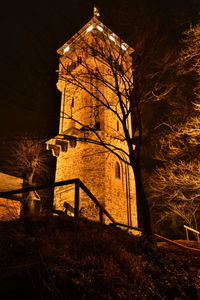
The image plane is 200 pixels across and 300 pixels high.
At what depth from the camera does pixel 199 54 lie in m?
9.51

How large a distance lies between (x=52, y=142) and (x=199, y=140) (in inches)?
524

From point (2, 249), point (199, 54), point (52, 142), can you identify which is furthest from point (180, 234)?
point (2, 249)

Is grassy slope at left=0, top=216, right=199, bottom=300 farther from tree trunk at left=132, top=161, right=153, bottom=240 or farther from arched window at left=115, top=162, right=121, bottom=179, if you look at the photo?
arched window at left=115, top=162, right=121, bottom=179

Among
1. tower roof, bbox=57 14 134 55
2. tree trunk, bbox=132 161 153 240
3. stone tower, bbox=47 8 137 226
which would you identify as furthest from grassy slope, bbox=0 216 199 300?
stone tower, bbox=47 8 137 226

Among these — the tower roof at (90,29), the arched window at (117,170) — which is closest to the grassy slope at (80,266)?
the tower roof at (90,29)

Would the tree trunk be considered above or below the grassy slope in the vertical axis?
above

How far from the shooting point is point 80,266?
405 centimetres

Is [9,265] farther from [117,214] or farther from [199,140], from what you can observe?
[117,214]

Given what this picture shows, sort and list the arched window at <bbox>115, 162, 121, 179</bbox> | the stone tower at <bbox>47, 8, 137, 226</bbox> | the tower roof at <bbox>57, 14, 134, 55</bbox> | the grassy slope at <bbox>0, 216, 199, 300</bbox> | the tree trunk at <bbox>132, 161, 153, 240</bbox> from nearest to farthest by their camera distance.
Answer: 1. the grassy slope at <bbox>0, 216, 199, 300</bbox>
2. the tree trunk at <bbox>132, 161, 153, 240</bbox>
3. the tower roof at <bbox>57, 14, 134, 55</bbox>
4. the stone tower at <bbox>47, 8, 137, 226</bbox>
5. the arched window at <bbox>115, 162, 121, 179</bbox>

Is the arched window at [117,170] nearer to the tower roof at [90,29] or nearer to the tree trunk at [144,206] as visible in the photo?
the tower roof at [90,29]

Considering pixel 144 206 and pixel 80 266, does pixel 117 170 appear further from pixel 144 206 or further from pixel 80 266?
pixel 80 266

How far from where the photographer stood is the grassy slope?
3.32 meters

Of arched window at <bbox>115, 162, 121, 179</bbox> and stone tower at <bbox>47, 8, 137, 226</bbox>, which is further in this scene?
arched window at <bbox>115, 162, 121, 179</bbox>

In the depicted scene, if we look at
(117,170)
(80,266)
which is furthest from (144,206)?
(117,170)
